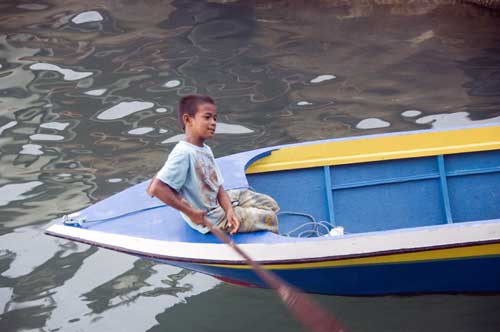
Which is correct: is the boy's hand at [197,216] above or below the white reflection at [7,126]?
above

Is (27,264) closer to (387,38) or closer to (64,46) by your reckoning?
(64,46)

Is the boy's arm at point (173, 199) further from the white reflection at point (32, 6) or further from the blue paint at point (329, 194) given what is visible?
the white reflection at point (32, 6)

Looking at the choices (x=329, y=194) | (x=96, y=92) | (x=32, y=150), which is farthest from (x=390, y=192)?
(x=96, y=92)

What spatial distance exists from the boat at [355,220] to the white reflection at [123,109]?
351 cm

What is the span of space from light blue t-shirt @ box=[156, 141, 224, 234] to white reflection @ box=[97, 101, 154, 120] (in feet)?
13.8

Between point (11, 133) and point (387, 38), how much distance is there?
5057 millimetres

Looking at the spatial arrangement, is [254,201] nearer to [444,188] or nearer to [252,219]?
[252,219]

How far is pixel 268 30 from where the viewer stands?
11602 mm

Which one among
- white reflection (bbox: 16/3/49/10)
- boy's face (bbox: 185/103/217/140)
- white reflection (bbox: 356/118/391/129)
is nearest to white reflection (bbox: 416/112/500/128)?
white reflection (bbox: 356/118/391/129)

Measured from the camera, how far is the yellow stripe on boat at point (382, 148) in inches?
225

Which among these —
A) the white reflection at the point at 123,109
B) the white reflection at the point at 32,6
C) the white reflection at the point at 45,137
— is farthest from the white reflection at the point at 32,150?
the white reflection at the point at 32,6

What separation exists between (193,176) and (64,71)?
6.10m

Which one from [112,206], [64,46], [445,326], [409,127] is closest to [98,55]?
[64,46]

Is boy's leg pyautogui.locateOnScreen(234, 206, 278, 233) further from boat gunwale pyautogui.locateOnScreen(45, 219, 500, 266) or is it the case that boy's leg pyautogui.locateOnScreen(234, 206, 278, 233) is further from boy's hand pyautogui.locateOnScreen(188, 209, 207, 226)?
boy's hand pyautogui.locateOnScreen(188, 209, 207, 226)
